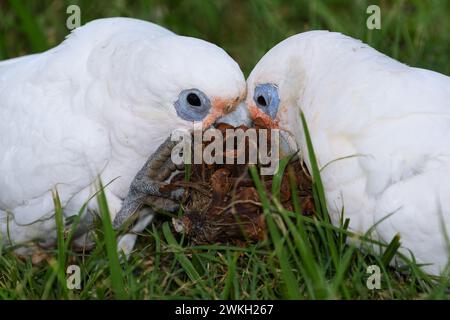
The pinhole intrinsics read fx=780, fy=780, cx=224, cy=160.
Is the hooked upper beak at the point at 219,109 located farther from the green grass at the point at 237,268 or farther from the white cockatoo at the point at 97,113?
the green grass at the point at 237,268

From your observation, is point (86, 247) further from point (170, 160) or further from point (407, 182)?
point (407, 182)

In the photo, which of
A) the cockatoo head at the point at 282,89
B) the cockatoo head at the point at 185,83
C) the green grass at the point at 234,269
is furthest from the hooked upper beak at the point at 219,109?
the green grass at the point at 234,269

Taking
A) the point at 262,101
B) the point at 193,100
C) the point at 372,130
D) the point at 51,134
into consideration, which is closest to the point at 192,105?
the point at 193,100

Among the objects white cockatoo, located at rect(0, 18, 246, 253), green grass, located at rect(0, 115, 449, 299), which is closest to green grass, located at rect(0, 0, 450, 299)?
green grass, located at rect(0, 115, 449, 299)

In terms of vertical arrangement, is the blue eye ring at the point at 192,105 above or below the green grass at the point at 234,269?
above

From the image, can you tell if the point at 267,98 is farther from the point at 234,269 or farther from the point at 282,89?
the point at 234,269

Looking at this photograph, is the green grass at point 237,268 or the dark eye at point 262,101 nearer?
the green grass at point 237,268
